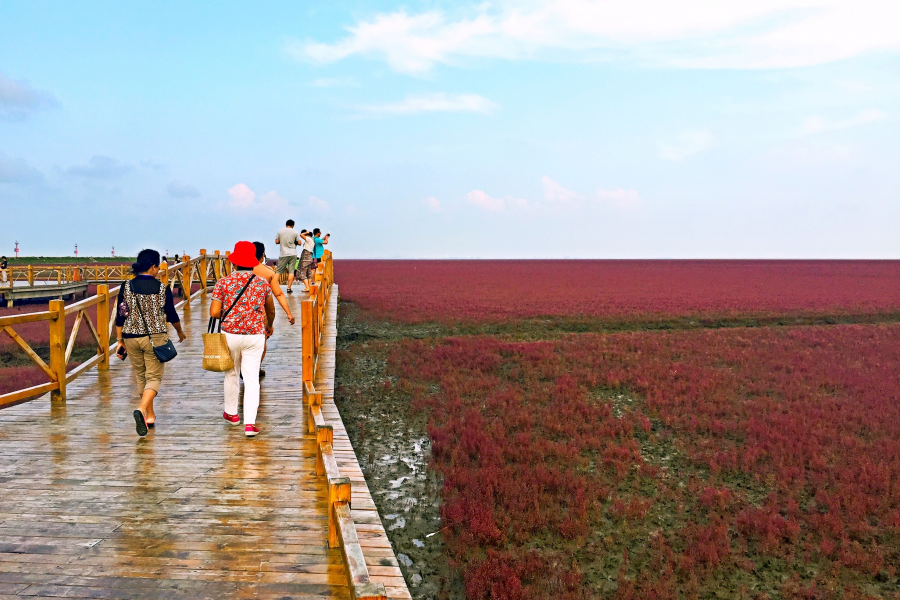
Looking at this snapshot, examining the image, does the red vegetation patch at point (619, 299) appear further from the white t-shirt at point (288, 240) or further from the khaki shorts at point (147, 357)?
the khaki shorts at point (147, 357)

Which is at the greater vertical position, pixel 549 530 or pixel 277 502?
pixel 277 502

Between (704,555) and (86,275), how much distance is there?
38.4 m

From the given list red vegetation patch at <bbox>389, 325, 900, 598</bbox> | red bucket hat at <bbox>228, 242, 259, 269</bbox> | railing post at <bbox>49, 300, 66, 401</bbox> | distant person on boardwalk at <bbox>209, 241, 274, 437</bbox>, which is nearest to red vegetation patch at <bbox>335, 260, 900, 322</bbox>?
red vegetation patch at <bbox>389, 325, 900, 598</bbox>

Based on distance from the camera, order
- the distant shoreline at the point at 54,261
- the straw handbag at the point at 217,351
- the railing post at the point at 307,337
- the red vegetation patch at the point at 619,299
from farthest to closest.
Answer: the distant shoreline at the point at 54,261, the red vegetation patch at the point at 619,299, the railing post at the point at 307,337, the straw handbag at the point at 217,351

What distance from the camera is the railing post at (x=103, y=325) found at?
9.15 metres

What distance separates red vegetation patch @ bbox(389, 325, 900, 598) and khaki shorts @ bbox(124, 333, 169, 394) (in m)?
3.85

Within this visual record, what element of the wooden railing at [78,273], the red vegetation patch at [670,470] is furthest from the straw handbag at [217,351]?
the wooden railing at [78,273]

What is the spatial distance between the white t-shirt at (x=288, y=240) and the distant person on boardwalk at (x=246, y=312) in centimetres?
941

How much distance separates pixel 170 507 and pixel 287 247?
11.6 metres

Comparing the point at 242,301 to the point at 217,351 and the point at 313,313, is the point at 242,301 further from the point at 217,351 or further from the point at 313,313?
the point at 313,313

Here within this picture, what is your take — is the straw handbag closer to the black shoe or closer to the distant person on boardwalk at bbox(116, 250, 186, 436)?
the distant person on boardwalk at bbox(116, 250, 186, 436)

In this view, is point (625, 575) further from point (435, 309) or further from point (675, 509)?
point (435, 309)

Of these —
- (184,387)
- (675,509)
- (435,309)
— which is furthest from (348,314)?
(675,509)

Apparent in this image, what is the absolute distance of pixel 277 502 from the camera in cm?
480
